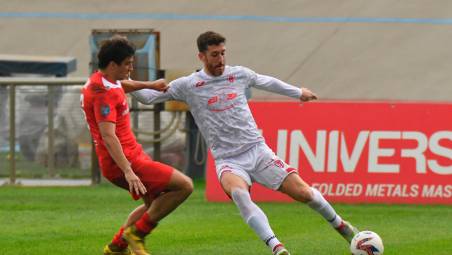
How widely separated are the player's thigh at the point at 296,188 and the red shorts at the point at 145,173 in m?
1.05

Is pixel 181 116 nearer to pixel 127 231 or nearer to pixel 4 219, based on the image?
pixel 4 219

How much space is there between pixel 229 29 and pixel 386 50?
13.1 ft

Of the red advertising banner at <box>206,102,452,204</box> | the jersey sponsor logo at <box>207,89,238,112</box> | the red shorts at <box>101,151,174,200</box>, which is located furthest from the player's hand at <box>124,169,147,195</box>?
the red advertising banner at <box>206,102,452,204</box>

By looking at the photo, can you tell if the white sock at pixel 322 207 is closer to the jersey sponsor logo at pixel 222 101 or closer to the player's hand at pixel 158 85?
the jersey sponsor logo at pixel 222 101

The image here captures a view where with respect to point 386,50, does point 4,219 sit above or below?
below

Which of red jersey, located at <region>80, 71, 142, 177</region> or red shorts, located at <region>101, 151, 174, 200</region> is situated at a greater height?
red jersey, located at <region>80, 71, 142, 177</region>

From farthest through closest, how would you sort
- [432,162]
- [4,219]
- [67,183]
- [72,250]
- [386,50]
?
[386,50], [67,183], [432,162], [4,219], [72,250]

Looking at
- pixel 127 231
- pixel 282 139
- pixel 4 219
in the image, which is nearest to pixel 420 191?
pixel 282 139

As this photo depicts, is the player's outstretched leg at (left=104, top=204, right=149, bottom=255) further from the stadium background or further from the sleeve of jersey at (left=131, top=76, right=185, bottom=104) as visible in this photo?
the stadium background

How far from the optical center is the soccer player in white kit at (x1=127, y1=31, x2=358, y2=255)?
11711 mm

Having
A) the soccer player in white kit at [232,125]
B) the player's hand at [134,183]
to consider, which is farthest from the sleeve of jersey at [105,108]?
the soccer player in white kit at [232,125]

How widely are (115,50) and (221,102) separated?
4.14 feet

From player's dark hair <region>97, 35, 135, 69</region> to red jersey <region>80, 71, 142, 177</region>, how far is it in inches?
5.9

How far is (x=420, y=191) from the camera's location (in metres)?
17.7
